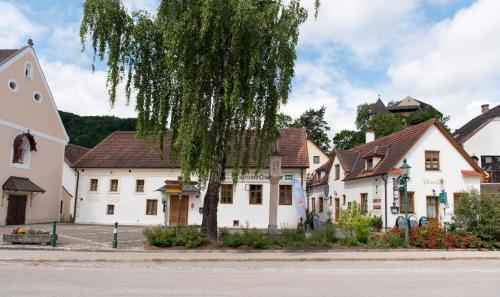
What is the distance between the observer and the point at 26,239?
17844mm

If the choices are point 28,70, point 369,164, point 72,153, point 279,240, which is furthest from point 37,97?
point 369,164

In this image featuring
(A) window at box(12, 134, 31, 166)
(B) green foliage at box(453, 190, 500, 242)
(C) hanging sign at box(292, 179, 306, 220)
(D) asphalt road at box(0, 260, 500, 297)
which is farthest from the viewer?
(A) window at box(12, 134, 31, 166)

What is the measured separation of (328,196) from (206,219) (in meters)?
24.4

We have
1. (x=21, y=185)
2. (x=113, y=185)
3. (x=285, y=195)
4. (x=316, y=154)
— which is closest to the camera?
(x=21, y=185)

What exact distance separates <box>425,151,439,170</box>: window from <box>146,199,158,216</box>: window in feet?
64.3

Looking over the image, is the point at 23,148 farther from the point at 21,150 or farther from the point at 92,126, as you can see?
the point at 92,126

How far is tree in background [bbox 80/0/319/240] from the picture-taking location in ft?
52.9

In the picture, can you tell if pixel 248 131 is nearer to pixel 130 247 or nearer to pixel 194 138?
pixel 194 138

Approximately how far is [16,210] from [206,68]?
2140 cm

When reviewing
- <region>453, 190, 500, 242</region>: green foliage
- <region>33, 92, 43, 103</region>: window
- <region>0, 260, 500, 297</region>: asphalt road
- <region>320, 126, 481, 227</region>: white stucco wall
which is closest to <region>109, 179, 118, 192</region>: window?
<region>33, 92, 43, 103</region>: window

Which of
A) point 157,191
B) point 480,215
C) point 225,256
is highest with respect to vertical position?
point 157,191

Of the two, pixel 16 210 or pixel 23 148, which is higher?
pixel 23 148

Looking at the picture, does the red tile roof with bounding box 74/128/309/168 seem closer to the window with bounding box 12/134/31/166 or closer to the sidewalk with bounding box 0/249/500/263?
the window with bounding box 12/134/31/166

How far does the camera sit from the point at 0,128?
2911 centimetres
